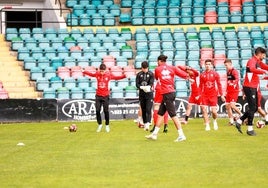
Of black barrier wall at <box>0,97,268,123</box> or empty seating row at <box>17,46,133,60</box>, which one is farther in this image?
empty seating row at <box>17,46,133,60</box>

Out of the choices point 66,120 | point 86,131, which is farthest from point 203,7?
point 86,131

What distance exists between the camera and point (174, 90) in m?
19.5

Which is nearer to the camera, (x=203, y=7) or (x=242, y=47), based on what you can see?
(x=242, y=47)

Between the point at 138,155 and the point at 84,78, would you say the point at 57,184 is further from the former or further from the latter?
the point at 84,78

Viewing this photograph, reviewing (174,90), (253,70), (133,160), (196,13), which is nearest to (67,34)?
(196,13)

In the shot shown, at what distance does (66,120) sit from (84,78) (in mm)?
3998

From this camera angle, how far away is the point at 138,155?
15.8m

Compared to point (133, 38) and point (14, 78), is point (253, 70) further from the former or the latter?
point (133, 38)

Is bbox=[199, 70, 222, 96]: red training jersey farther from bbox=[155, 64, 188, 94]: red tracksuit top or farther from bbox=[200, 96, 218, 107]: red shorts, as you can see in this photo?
bbox=[155, 64, 188, 94]: red tracksuit top

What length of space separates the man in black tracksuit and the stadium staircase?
32.4 feet

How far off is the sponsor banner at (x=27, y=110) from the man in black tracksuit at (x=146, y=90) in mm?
7092

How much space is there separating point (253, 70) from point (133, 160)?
6957 millimetres

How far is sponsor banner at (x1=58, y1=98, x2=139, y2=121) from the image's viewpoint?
105 feet

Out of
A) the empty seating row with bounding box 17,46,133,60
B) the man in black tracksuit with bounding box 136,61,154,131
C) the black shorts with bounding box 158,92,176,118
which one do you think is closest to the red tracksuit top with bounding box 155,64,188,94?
→ the black shorts with bounding box 158,92,176,118
